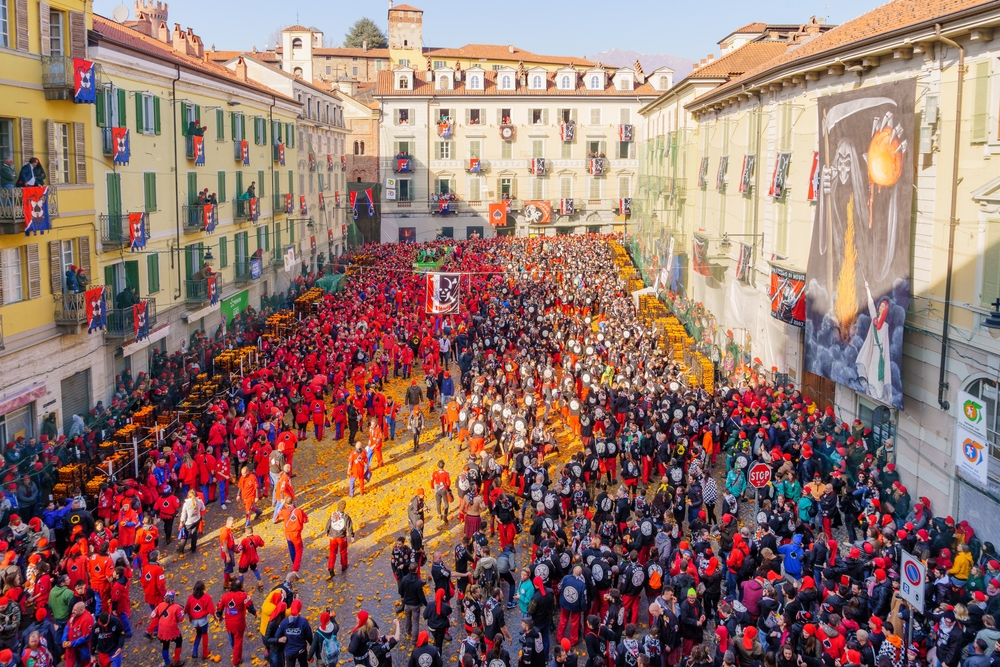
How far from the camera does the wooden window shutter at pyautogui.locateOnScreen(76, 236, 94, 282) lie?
24.0 meters

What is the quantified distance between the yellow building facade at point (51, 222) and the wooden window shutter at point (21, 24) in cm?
2

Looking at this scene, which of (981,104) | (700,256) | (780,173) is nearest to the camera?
(981,104)

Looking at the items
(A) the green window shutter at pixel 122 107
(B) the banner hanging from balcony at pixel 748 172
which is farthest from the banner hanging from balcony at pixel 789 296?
(A) the green window shutter at pixel 122 107

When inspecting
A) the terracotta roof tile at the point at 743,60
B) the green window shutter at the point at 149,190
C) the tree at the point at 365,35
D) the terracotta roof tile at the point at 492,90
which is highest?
the tree at the point at 365,35

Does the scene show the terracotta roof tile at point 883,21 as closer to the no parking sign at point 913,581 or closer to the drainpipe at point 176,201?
the no parking sign at point 913,581

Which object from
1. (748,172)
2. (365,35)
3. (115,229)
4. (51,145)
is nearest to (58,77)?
(51,145)

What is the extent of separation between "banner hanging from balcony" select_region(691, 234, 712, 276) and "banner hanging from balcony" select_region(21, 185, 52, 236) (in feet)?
74.5

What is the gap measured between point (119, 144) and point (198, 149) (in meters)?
7.95

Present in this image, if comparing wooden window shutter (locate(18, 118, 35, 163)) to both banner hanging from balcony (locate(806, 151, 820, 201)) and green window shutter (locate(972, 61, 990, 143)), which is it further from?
green window shutter (locate(972, 61, 990, 143))

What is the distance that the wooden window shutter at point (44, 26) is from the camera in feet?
71.8

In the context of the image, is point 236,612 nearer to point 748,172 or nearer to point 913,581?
point 913,581

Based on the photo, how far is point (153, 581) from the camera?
1402 cm

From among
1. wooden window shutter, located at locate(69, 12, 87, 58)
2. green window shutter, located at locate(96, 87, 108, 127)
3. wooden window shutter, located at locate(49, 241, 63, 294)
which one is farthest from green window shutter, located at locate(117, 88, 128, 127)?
wooden window shutter, located at locate(49, 241, 63, 294)

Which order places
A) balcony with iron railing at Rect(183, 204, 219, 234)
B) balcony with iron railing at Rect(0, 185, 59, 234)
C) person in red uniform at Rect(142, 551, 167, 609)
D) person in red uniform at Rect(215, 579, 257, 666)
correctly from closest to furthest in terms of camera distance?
1. person in red uniform at Rect(215, 579, 257, 666)
2. person in red uniform at Rect(142, 551, 167, 609)
3. balcony with iron railing at Rect(0, 185, 59, 234)
4. balcony with iron railing at Rect(183, 204, 219, 234)
